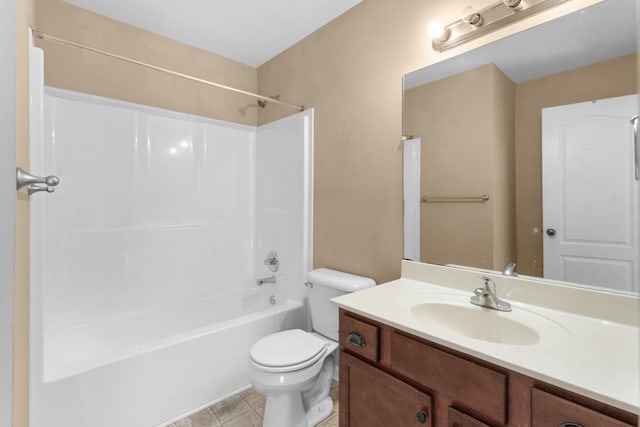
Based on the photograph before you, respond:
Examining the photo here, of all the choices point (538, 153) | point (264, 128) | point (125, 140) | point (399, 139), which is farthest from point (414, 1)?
point (125, 140)

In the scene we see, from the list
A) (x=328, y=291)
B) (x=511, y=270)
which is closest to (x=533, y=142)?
(x=511, y=270)

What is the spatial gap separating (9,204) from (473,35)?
66.8 inches

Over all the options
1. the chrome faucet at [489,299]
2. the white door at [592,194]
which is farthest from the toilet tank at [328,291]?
the white door at [592,194]

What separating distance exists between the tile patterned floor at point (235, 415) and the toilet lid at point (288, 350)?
0.44 meters

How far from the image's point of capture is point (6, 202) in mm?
485

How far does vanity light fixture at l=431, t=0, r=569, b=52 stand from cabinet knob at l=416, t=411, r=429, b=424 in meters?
1.55

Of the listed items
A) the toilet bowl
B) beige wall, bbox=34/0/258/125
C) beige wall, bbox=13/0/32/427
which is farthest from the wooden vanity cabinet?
beige wall, bbox=34/0/258/125

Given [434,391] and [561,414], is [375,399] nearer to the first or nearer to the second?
[434,391]

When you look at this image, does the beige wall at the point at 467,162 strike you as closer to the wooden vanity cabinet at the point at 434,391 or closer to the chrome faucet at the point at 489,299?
the chrome faucet at the point at 489,299

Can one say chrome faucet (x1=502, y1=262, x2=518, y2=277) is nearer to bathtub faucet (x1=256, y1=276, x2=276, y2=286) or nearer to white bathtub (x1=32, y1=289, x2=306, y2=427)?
white bathtub (x1=32, y1=289, x2=306, y2=427)

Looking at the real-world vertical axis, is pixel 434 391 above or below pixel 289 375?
above

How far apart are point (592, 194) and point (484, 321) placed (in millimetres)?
604

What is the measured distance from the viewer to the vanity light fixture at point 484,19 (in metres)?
1.20

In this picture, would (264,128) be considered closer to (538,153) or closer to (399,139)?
(399,139)
